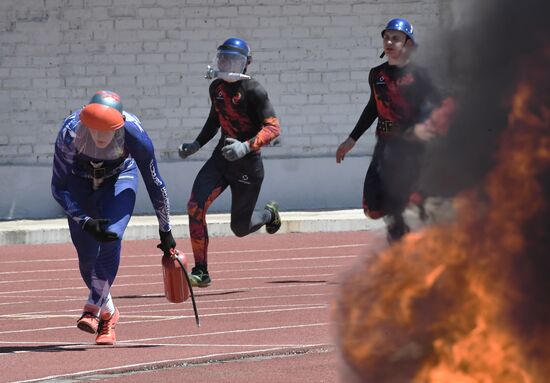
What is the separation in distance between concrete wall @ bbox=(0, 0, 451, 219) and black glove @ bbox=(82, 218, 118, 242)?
1115 centimetres

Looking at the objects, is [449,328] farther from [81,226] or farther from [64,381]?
[81,226]

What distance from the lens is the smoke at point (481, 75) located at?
5.93 metres

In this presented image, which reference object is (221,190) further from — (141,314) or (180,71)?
(180,71)

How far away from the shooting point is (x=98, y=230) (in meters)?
9.88

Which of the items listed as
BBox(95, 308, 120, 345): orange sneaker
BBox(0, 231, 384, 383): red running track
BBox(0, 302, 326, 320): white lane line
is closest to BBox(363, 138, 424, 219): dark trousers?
BBox(0, 231, 384, 383): red running track

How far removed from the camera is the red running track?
879cm

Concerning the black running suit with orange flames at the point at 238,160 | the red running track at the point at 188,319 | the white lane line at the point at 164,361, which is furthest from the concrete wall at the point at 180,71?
the white lane line at the point at 164,361

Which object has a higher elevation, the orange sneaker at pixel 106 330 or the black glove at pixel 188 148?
the black glove at pixel 188 148

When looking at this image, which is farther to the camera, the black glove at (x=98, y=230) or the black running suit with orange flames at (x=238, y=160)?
the black running suit with orange flames at (x=238, y=160)

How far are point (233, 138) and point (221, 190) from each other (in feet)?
1.50

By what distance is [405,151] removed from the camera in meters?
7.56

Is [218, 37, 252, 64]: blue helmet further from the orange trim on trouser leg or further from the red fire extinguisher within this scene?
the red fire extinguisher

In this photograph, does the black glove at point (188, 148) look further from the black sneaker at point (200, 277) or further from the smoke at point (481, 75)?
the smoke at point (481, 75)

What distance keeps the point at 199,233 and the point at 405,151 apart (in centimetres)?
589
